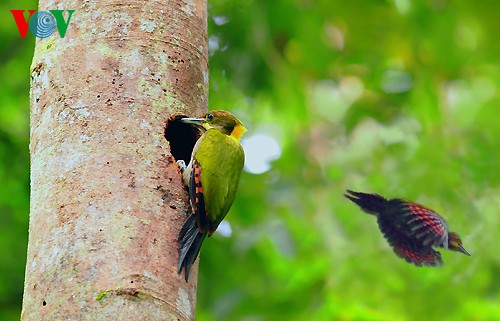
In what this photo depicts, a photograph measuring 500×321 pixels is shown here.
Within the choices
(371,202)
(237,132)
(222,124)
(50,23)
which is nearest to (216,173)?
(222,124)

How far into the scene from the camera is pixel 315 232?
21.2 feet

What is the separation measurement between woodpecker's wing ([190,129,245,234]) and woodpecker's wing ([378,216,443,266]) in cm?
69

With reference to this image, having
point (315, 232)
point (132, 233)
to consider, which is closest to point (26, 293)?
point (132, 233)

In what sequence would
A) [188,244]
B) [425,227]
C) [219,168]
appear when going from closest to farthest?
[188,244], [425,227], [219,168]

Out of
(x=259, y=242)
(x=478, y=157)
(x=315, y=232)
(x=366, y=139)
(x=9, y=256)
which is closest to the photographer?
(x=9, y=256)

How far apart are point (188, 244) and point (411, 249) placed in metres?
1.21

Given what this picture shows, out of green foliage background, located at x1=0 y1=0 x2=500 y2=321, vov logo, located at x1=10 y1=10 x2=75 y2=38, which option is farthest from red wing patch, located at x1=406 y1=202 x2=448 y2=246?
vov logo, located at x1=10 y1=10 x2=75 y2=38

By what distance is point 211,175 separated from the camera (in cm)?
367

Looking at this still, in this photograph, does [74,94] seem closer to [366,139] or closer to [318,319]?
[318,319]

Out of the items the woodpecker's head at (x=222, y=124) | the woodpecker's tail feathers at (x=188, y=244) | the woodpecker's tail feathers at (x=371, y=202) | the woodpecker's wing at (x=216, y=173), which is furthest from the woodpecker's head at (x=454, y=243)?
the woodpecker's tail feathers at (x=188, y=244)

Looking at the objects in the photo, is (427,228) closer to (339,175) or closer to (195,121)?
(195,121)

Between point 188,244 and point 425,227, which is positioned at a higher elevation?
point 425,227

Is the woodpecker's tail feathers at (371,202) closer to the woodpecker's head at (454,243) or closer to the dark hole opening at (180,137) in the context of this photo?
the woodpecker's head at (454,243)

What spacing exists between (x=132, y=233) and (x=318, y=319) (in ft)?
11.4
